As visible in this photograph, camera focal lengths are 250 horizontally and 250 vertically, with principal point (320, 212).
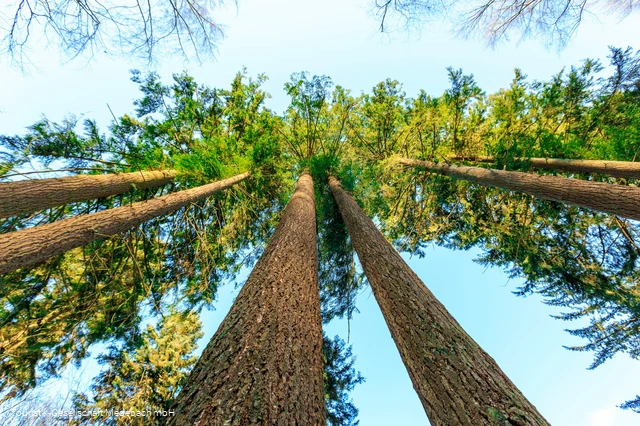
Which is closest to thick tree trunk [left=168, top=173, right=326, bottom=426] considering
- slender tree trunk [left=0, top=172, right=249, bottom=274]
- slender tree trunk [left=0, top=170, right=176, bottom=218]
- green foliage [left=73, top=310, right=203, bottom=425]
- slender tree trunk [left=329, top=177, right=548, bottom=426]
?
slender tree trunk [left=329, top=177, right=548, bottom=426]

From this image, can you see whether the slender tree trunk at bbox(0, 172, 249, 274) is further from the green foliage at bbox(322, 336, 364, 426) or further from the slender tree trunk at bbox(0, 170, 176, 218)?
the green foliage at bbox(322, 336, 364, 426)

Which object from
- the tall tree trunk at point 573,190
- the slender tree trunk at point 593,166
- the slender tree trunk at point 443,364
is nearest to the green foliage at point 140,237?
the slender tree trunk at point 443,364

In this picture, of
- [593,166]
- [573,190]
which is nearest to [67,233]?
[573,190]

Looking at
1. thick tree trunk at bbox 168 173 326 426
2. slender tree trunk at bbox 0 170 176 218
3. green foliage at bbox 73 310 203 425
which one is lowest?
green foliage at bbox 73 310 203 425

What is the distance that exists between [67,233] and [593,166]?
959 centimetres

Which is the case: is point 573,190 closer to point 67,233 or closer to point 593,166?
point 593,166

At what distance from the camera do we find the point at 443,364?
6.10 ft

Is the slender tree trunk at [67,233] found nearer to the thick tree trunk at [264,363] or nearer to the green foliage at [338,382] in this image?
the thick tree trunk at [264,363]

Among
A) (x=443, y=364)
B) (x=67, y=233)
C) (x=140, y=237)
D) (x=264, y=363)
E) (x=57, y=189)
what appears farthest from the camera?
(x=140, y=237)

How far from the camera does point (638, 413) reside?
14.3ft

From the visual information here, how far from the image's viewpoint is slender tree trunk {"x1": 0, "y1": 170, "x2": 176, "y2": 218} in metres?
2.82

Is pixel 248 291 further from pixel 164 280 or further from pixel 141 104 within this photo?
→ pixel 141 104

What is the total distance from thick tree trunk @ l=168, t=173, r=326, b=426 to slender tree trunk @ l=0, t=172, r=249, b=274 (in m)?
2.29

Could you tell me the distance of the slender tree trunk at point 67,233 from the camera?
8.31 feet
